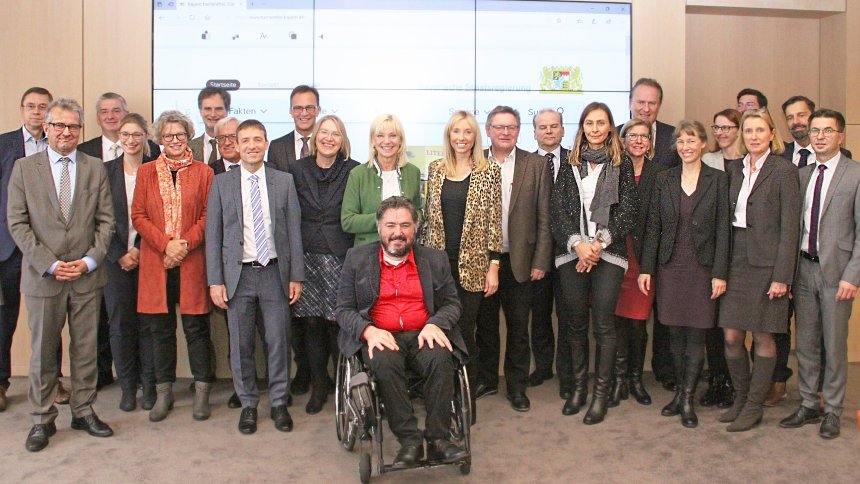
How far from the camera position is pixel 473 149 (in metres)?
3.84

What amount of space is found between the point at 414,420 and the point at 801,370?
6.85 ft

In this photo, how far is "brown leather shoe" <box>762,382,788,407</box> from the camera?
414 centimetres

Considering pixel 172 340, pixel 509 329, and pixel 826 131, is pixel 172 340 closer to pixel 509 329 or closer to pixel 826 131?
pixel 509 329

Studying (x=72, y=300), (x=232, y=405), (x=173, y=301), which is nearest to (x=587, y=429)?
(x=232, y=405)

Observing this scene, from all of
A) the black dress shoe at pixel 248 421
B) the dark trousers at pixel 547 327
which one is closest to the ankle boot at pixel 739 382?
the dark trousers at pixel 547 327

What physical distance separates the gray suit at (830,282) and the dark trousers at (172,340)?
10.2 feet

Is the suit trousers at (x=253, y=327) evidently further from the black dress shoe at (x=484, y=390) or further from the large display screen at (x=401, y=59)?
the large display screen at (x=401, y=59)

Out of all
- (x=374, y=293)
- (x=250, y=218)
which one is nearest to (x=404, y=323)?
(x=374, y=293)

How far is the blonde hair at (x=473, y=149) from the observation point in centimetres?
378

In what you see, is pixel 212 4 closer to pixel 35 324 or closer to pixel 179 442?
pixel 35 324

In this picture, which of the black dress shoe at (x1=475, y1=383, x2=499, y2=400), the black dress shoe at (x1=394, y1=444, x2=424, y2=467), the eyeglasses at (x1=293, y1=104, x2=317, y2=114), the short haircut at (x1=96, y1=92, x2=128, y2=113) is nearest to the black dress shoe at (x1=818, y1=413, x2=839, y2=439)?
the black dress shoe at (x1=475, y1=383, x2=499, y2=400)

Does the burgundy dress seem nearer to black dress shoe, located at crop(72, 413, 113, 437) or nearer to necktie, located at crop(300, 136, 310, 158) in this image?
necktie, located at crop(300, 136, 310, 158)

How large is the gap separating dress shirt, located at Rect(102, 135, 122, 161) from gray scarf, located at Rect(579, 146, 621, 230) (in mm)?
2765

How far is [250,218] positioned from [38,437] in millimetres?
1427
